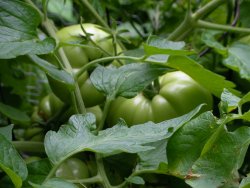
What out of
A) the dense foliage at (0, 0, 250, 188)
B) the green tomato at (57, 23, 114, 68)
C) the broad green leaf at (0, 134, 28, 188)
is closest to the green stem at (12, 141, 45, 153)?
the dense foliage at (0, 0, 250, 188)

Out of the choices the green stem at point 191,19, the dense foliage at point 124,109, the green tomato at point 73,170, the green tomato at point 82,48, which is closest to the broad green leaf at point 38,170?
the dense foliage at point 124,109

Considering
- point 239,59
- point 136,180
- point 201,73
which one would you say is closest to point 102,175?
point 136,180

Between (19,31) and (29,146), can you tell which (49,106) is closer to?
(29,146)

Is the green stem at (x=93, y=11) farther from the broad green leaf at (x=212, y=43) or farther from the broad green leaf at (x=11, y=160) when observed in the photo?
the broad green leaf at (x=11, y=160)

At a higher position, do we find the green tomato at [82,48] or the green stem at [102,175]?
the green tomato at [82,48]

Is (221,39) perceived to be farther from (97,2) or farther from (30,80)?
(30,80)

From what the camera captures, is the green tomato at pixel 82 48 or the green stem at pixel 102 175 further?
the green tomato at pixel 82 48
